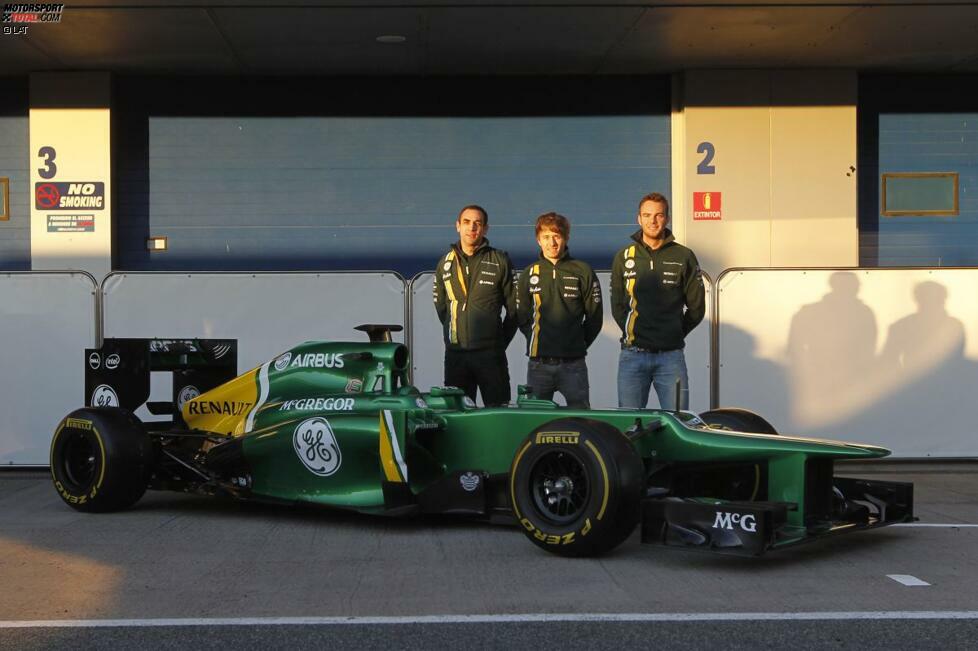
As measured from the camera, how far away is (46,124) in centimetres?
1259

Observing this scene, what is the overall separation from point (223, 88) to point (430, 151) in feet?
7.46

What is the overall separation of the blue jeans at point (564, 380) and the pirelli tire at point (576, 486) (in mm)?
2019

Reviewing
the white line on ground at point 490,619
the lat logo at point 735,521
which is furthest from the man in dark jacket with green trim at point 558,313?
the white line on ground at point 490,619

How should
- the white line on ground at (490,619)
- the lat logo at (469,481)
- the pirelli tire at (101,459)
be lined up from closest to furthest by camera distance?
the white line on ground at (490,619) → the lat logo at (469,481) → the pirelli tire at (101,459)

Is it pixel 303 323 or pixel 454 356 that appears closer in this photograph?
pixel 454 356

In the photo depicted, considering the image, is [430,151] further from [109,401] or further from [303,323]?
[109,401]

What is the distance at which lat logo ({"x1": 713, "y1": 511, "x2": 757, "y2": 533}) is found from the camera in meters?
5.56

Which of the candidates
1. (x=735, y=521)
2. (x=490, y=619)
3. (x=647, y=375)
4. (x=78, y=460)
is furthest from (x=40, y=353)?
(x=735, y=521)

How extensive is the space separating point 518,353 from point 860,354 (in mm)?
2779

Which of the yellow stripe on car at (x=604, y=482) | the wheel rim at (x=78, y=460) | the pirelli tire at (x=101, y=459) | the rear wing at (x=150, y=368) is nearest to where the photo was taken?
the yellow stripe on car at (x=604, y=482)

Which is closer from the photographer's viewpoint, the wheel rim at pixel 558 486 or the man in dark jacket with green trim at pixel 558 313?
the wheel rim at pixel 558 486

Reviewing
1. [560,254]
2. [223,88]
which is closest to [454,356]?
[560,254]

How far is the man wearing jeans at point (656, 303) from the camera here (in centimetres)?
816

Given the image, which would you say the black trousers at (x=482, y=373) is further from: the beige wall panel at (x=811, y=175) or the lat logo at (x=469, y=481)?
the beige wall panel at (x=811, y=175)
